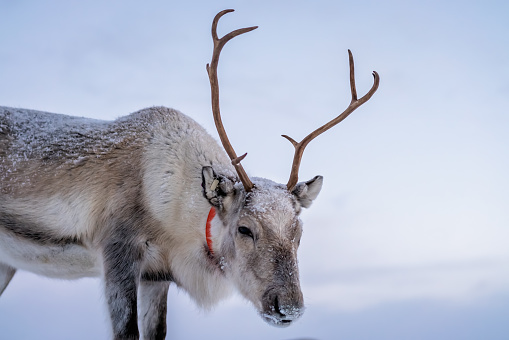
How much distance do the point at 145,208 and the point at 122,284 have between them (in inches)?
34.8

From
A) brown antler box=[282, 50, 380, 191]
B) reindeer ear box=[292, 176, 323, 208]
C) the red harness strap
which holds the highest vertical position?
brown antler box=[282, 50, 380, 191]

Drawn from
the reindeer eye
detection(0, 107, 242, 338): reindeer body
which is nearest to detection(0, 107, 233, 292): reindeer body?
detection(0, 107, 242, 338): reindeer body

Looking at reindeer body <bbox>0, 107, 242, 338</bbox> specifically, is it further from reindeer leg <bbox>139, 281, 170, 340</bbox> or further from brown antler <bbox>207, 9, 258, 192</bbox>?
reindeer leg <bbox>139, 281, 170, 340</bbox>

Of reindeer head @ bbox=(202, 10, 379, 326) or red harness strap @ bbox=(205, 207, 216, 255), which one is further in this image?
red harness strap @ bbox=(205, 207, 216, 255)

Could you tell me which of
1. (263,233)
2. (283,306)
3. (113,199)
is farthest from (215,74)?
(283,306)

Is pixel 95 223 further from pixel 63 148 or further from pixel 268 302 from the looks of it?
pixel 268 302

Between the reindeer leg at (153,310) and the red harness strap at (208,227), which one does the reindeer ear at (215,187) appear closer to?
the red harness strap at (208,227)

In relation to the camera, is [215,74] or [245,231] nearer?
[245,231]

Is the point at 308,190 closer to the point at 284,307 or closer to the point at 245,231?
the point at 245,231

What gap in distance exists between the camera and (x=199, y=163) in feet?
21.9

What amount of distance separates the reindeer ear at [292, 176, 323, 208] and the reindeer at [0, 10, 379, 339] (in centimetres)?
1

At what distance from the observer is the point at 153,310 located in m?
7.21

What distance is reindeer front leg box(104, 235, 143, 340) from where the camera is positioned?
6.10 m

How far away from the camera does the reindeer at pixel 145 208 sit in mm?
5902
